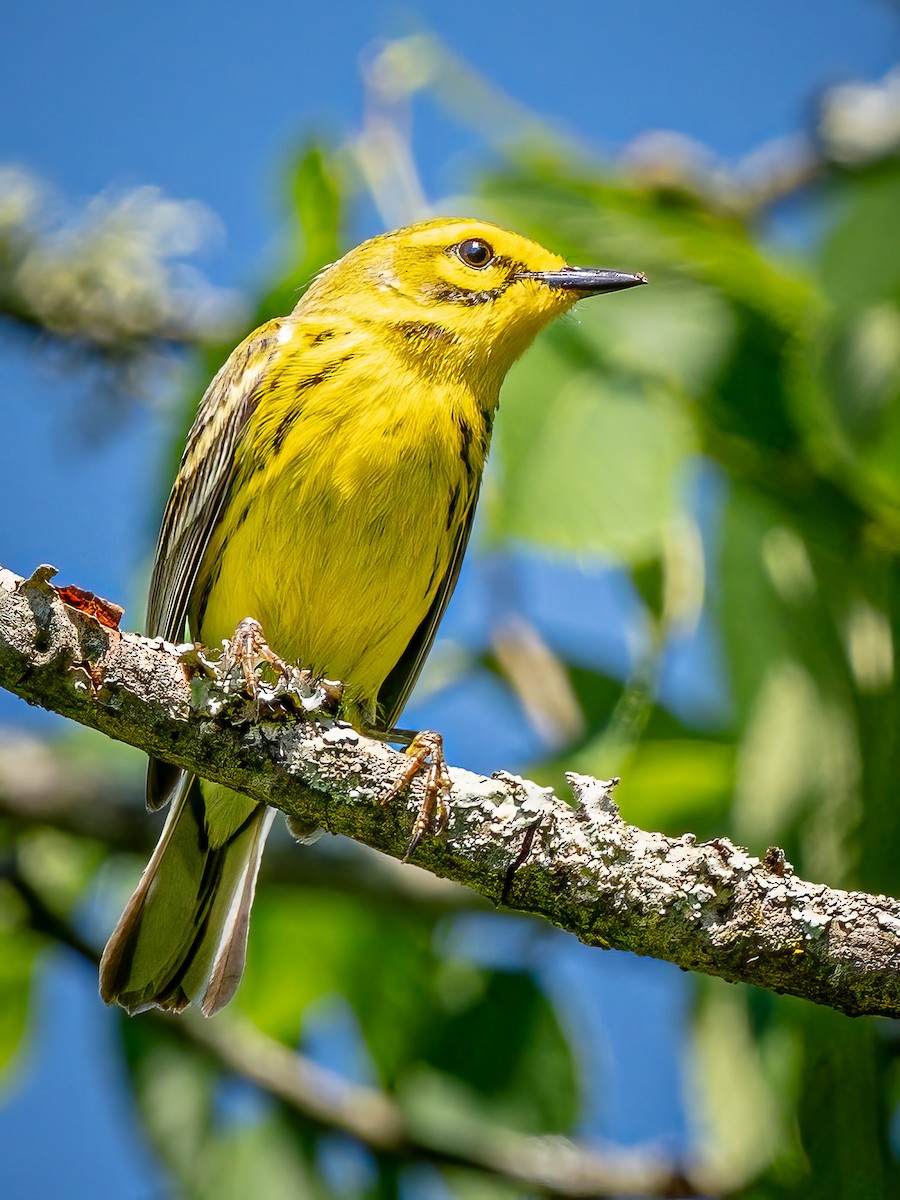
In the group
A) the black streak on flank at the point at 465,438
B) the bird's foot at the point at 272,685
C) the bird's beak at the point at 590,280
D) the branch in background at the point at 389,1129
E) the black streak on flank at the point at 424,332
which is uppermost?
the bird's beak at the point at 590,280

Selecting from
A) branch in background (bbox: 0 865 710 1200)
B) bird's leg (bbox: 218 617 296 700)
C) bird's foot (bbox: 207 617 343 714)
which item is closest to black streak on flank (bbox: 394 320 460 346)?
bird's leg (bbox: 218 617 296 700)

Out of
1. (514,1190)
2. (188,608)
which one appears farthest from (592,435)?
(514,1190)

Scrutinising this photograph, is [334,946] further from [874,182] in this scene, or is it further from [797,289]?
[874,182]

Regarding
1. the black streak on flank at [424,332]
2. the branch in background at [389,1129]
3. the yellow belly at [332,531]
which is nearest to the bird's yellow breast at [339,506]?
the yellow belly at [332,531]

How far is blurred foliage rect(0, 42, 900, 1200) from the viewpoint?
373 cm

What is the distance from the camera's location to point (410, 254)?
5.04 metres

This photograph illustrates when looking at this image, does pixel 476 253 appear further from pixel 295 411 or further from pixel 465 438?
pixel 295 411

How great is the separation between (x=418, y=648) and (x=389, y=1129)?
1785 mm

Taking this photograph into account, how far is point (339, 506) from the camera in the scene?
409 cm

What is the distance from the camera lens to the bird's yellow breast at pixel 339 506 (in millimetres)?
4105

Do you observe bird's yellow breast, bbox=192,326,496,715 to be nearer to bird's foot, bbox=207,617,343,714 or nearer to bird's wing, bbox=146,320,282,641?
bird's wing, bbox=146,320,282,641

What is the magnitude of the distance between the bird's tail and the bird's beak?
1955 mm

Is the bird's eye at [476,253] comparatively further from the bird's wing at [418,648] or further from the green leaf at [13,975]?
the green leaf at [13,975]

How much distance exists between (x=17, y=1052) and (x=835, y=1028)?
3.18 meters
